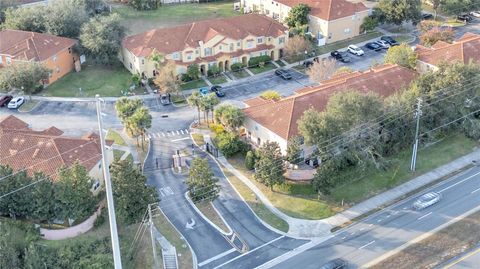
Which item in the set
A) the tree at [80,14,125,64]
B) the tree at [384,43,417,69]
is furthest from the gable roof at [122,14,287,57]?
the tree at [384,43,417,69]

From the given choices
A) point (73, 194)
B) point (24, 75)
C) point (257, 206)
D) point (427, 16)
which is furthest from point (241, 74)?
point (427, 16)

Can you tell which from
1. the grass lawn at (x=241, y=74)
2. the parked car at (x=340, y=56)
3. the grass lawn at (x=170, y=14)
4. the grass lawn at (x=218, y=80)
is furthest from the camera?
the grass lawn at (x=170, y=14)

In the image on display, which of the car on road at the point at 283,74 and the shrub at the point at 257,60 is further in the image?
the shrub at the point at 257,60

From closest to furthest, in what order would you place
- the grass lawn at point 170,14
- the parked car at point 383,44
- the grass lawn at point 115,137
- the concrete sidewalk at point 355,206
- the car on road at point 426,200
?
1. the concrete sidewalk at point 355,206
2. the car on road at point 426,200
3. the grass lawn at point 115,137
4. the parked car at point 383,44
5. the grass lawn at point 170,14

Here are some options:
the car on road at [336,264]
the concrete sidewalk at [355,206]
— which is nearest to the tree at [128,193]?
the concrete sidewalk at [355,206]

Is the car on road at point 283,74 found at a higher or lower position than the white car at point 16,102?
higher

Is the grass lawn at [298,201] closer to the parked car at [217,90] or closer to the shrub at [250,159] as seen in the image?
the shrub at [250,159]
